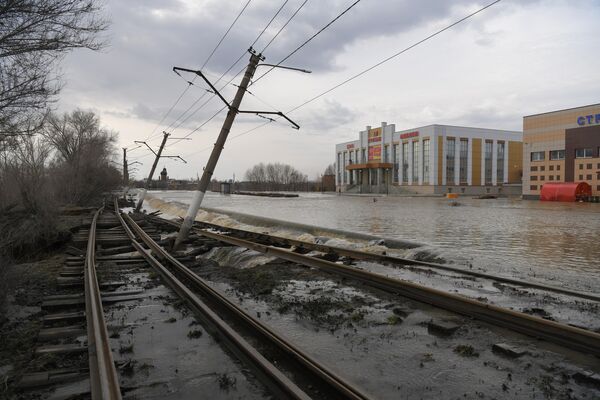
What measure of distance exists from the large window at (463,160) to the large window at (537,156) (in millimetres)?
28850

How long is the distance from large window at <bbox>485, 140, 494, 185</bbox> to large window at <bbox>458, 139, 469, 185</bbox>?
6.31 metres

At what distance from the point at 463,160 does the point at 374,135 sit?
70.4 ft

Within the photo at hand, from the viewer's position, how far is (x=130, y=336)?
5766mm

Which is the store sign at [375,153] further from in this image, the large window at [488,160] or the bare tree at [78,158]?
the bare tree at [78,158]

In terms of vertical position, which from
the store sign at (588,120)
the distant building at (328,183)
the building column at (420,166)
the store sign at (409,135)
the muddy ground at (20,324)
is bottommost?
the muddy ground at (20,324)

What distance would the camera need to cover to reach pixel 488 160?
94375 mm

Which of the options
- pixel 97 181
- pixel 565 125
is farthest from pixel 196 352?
pixel 565 125

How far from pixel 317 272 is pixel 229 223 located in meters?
17.0

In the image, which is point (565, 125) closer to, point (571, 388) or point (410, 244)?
point (410, 244)

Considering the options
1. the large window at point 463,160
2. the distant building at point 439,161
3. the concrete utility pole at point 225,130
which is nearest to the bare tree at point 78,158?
the concrete utility pole at point 225,130

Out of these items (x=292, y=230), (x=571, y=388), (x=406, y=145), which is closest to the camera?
(x=571, y=388)

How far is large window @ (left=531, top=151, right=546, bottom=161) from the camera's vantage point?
5978 centimetres

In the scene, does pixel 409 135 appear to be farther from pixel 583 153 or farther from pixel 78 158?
pixel 78 158

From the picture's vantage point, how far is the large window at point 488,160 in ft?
309
